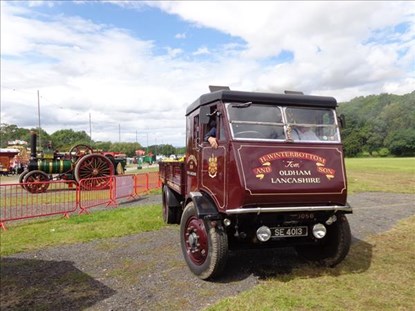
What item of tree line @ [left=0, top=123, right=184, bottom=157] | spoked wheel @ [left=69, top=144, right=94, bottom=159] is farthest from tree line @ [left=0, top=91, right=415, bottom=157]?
tree line @ [left=0, top=123, right=184, bottom=157]

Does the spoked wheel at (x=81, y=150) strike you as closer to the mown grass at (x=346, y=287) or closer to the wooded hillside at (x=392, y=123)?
the wooded hillside at (x=392, y=123)

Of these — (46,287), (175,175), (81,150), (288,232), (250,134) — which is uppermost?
(81,150)

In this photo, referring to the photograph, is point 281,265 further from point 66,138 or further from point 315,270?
point 66,138

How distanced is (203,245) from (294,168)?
172 centimetres

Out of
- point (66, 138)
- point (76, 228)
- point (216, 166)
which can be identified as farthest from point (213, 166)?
point (66, 138)

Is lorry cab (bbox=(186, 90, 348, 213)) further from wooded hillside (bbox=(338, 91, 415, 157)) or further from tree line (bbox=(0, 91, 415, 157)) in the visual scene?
wooded hillside (bbox=(338, 91, 415, 157))

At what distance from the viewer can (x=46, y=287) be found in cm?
560

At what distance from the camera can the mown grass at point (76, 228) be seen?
26.7 feet

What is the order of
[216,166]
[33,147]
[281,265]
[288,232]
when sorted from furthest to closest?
1. [33,147]
2. [281,265]
3. [216,166]
4. [288,232]

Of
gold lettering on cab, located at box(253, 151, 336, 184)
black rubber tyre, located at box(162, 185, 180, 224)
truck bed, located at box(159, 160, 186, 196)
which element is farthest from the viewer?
black rubber tyre, located at box(162, 185, 180, 224)

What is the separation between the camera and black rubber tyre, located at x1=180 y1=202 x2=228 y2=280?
5141mm

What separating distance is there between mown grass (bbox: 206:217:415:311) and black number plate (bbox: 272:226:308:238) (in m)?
0.64

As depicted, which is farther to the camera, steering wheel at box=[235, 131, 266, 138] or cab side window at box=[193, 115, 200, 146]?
cab side window at box=[193, 115, 200, 146]

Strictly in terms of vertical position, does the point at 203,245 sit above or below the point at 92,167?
below
